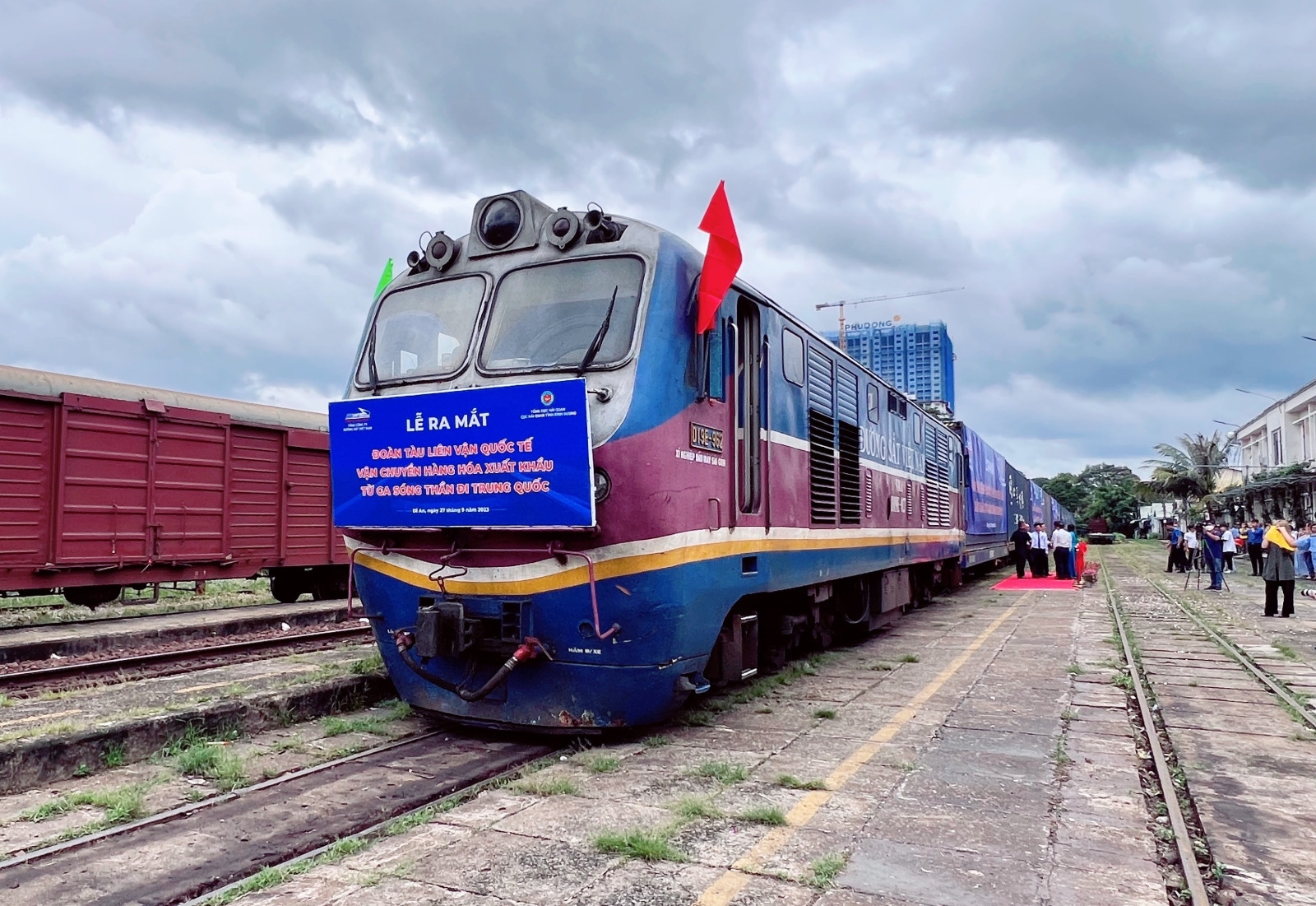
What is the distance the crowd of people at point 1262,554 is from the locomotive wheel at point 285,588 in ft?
49.0

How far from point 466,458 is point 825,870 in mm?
2875

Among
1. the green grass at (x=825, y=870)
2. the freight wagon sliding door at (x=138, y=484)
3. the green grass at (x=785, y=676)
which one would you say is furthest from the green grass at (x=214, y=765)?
the freight wagon sliding door at (x=138, y=484)

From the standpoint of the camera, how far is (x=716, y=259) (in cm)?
562

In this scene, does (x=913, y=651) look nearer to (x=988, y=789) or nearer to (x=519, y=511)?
(x=988, y=789)

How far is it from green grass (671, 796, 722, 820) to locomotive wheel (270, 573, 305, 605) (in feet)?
39.4

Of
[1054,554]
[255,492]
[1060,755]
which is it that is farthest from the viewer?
[1054,554]

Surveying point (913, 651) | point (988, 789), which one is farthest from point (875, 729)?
point (913, 651)

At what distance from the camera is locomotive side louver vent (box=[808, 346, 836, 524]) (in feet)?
25.0

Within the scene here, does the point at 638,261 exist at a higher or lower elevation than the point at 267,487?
higher

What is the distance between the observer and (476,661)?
18.1 feet

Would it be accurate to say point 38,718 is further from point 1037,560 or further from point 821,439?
point 1037,560

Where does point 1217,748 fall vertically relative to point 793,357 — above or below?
below

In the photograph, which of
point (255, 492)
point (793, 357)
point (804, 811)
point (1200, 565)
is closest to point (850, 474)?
point (793, 357)

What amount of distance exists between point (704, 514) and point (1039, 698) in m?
3.57
